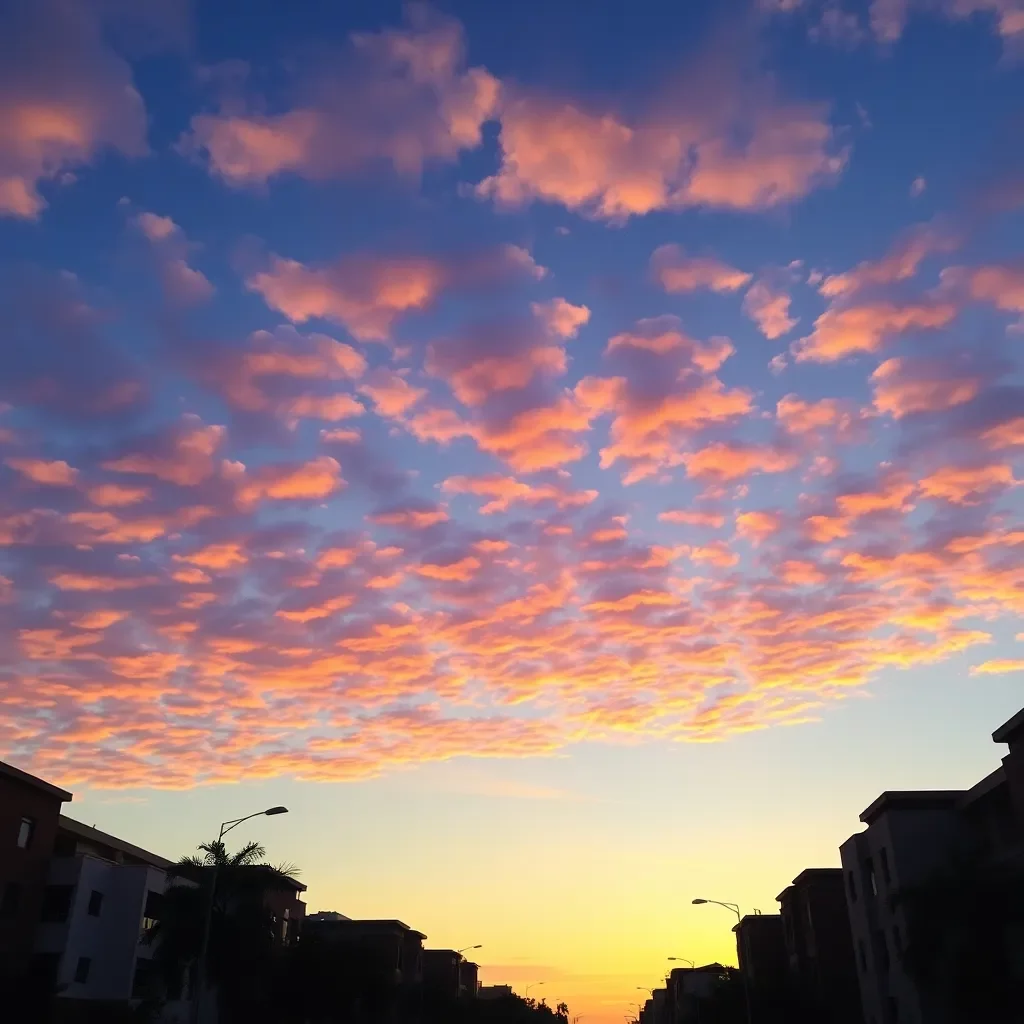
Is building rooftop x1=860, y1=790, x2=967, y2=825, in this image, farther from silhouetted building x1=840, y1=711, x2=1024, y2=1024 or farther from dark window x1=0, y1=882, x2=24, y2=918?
dark window x1=0, y1=882, x2=24, y2=918

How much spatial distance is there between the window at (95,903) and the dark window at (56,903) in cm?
127

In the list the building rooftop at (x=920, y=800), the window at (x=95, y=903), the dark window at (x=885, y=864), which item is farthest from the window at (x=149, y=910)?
the building rooftop at (x=920, y=800)

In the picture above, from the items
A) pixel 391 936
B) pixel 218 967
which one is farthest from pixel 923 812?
pixel 391 936

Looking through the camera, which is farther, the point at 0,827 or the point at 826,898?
the point at 826,898

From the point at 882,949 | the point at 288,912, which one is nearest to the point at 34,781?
the point at 288,912

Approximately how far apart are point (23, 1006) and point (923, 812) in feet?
149

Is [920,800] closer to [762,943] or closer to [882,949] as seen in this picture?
[882,949]

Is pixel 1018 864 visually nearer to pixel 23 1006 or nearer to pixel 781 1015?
pixel 781 1015

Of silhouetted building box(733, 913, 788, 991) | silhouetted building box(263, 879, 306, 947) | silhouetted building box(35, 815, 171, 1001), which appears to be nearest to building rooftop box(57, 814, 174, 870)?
silhouetted building box(35, 815, 171, 1001)

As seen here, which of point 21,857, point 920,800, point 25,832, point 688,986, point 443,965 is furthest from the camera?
point 688,986

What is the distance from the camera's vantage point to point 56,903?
167 ft

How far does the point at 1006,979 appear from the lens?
4003cm

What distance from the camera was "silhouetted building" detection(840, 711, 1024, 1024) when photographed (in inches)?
1865

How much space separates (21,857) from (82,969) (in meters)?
7.16
